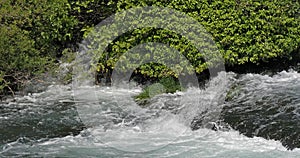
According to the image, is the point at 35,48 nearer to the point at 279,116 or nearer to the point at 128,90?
the point at 128,90

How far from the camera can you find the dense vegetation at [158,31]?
8.34 metres

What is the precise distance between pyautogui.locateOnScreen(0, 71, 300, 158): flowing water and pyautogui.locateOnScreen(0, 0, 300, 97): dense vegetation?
0.47 m

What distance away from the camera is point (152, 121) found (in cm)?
710

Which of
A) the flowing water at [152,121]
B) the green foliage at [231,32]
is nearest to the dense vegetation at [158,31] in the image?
the green foliage at [231,32]

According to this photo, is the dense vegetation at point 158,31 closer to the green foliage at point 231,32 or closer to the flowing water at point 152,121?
the green foliage at point 231,32

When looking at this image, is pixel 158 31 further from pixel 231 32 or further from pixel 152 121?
pixel 152 121

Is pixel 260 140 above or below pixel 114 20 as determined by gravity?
below

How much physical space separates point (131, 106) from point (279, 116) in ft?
8.00

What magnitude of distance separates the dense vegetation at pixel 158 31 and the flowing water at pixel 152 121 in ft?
1.53

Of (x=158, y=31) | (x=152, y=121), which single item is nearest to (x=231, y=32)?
(x=158, y=31)

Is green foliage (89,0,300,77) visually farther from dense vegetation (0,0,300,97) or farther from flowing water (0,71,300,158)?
flowing water (0,71,300,158)

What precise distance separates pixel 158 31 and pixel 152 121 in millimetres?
2054

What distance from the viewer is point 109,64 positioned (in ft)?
29.0

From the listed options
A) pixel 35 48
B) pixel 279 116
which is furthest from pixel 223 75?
pixel 35 48
